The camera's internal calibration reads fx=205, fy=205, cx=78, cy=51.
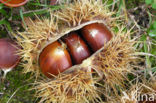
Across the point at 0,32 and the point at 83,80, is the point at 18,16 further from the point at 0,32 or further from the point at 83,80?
the point at 83,80

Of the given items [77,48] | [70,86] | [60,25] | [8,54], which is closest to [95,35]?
[77,48]

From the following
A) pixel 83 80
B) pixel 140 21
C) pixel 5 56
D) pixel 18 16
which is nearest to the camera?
pixel 83 80

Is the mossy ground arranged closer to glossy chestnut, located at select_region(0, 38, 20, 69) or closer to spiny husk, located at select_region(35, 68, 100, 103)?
glossy chestnut, located at select_region(0, 38, 20, 69)

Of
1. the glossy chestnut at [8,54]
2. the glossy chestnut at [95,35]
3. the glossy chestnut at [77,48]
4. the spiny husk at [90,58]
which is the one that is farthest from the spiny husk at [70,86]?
the glossy chestnut at [8,54]

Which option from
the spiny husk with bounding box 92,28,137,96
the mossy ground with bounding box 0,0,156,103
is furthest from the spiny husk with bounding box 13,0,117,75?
the mossy ground with bounding box 0,0,156,103

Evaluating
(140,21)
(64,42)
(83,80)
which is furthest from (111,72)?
(140,21)

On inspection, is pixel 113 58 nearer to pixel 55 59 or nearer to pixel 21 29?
pixel 55 59
